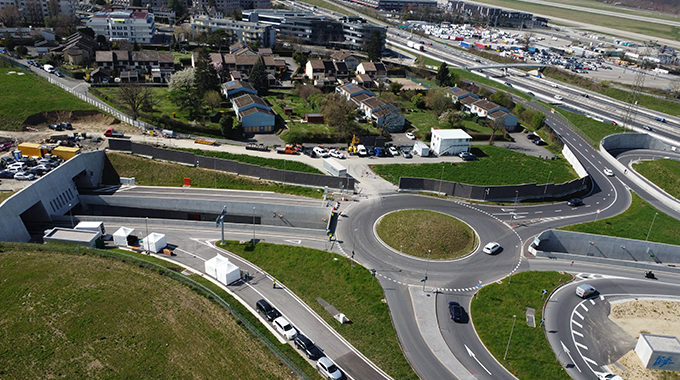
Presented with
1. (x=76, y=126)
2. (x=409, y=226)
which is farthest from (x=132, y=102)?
(x=409, y=226)

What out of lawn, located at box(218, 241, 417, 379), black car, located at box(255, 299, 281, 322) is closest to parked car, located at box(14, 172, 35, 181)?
lawn, located at box(218, 241, 417, 379)

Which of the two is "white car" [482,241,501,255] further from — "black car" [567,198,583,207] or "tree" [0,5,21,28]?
"tree" [0,5,21,28]

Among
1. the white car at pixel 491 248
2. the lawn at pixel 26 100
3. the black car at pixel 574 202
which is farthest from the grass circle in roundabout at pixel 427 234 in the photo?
the lawn at pixel 26 100

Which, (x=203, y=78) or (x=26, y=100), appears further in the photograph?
(x=203, y=78)

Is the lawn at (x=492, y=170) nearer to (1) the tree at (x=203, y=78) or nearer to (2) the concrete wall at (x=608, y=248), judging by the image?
(2) the concrete wall at (x=608, y=248)

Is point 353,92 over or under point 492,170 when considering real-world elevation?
over

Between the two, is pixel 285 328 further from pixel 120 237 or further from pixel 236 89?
pixel 236 89

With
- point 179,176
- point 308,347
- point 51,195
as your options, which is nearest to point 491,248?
point 308,347
